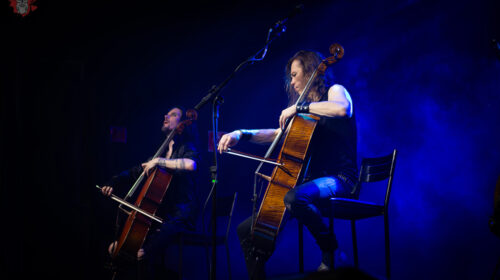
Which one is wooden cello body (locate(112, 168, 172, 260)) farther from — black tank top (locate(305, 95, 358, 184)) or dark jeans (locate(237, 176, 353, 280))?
black tank top (locate(305, 95, 358, 184))

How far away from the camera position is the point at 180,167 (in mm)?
3195

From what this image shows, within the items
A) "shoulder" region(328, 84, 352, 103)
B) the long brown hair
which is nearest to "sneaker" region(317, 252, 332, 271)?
"shoulder" region(328, 84, 352, 103)

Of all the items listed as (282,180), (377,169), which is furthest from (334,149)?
(282,180)

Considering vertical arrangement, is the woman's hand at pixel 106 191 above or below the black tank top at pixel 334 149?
below

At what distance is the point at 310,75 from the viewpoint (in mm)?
2732

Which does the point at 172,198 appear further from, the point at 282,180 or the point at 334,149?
the point at 334,149

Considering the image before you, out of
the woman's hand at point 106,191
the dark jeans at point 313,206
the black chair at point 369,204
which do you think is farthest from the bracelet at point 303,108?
the woman's hand at point 106,191

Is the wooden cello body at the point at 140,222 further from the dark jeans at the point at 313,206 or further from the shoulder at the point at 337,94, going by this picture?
the shoulder at the point at 337,94

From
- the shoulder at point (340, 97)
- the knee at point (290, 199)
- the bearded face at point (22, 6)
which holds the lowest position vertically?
the knee at point (290, 199)

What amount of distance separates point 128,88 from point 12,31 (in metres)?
1.33

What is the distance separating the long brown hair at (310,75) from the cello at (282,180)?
37cm

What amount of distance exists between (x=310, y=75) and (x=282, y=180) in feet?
3.37

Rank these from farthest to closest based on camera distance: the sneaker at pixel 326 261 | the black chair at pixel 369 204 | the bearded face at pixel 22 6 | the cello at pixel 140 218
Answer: the bearded face at pixel 22 6 → the cello at pixel 140 218 → the black chair at pixel 369 204 → the sneaker at pixel 326 261

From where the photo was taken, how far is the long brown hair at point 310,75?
2.51 metres
